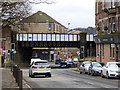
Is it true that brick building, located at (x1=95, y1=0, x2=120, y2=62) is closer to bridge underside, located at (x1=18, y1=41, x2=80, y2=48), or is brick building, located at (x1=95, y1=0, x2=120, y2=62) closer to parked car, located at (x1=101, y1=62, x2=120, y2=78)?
parked car, located at (x1=101, y1=62, x2=120, y2=78)

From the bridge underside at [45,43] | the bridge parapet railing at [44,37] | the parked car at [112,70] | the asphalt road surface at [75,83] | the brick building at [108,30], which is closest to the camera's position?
the asphalt road surface at [75,83]

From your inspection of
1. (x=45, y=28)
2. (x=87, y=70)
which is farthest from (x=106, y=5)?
(x=45, y=28)

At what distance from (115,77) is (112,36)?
1620 centimetres

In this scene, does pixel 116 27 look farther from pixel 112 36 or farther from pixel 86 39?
pixel 86 39

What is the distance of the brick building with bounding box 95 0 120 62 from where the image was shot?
4481 centimetres

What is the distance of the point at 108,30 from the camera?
4819cm

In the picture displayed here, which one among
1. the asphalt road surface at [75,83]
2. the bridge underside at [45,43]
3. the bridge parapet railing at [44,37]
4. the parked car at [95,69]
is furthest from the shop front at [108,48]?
the bridge underside at [45,43]

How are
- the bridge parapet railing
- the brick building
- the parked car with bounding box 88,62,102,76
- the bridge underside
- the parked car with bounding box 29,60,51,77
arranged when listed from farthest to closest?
1. the bridge underside
2. the bridge parapet railing
3. the brick building
4. the parked car with bounding box 88,62,102,76
5. the parked car with bounding box 29,60,51,77

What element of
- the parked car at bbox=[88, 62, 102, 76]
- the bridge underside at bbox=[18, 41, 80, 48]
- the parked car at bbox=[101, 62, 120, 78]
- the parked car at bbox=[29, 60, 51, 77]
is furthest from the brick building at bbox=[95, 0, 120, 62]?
the bridge underside at bbox=[18, 41, 80, 48]

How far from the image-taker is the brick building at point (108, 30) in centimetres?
4481

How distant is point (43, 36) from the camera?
234ft

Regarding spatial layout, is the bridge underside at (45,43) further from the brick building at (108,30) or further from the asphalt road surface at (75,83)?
the asphalt road surface at (75,83)

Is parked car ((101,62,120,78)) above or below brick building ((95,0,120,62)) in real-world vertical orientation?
below

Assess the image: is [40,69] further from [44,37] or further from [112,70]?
[44,37]
